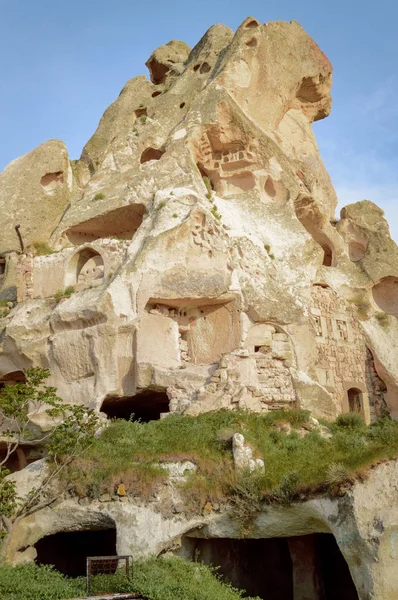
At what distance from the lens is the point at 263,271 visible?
18.7 meters

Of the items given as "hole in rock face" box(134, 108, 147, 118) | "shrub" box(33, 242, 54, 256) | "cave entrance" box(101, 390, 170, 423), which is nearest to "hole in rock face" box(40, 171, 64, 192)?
"shrub" box(33, 242, 54, 256)

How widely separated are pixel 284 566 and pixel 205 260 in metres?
7.45

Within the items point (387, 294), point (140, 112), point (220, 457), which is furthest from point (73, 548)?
point (140, 112)

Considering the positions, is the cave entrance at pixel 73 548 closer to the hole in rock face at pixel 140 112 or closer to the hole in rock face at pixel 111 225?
the hole in rock face at pixel 111 225

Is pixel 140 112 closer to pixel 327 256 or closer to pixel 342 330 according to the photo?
pixel 327 256

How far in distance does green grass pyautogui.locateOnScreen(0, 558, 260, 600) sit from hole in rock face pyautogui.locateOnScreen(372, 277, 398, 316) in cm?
1346

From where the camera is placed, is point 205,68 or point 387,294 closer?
point 387,294

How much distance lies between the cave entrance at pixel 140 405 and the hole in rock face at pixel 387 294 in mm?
8311

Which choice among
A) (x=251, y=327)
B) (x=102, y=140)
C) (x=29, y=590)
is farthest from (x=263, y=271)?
(x=29, y=590)

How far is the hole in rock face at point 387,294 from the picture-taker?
72.6 ft

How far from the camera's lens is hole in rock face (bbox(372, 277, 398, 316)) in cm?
2212

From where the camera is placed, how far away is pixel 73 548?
14703 millimetres

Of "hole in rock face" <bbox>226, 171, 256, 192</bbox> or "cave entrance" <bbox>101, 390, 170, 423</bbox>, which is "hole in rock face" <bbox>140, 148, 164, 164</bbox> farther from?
"cave entrance" <bbox>101, 390, 170, 423</bbox>

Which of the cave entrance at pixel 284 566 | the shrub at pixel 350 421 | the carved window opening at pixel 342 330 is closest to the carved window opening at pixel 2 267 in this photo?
the carved window opening at pixel 342 330
